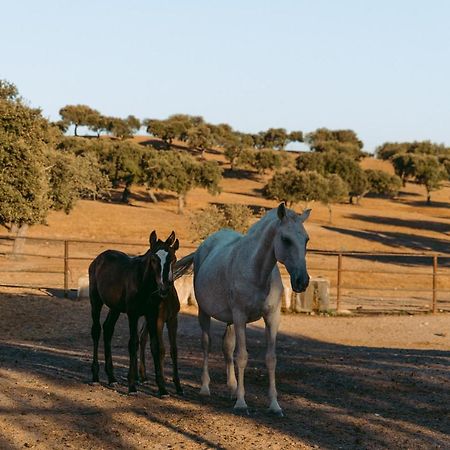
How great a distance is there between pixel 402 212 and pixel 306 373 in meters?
70.1

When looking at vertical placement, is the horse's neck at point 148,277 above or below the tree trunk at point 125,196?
below

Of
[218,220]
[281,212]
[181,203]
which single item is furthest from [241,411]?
[181,203]

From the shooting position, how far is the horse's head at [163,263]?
8.20 m

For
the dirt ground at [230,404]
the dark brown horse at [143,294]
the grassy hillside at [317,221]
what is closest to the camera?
the dirt ground at [230,404]

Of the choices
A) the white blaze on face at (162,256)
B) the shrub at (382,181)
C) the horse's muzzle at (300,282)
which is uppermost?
the shrub at (382,181)

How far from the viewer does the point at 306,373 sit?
10.7 metres

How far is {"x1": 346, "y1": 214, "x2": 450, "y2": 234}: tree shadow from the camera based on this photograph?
218 feet

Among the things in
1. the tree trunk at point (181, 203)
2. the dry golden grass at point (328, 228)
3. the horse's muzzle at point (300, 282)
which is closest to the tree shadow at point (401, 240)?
the dry golden grass at point (328, 228)

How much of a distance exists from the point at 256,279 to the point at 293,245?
770 millimetres

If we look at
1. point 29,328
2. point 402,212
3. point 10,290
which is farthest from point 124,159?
point 29,328

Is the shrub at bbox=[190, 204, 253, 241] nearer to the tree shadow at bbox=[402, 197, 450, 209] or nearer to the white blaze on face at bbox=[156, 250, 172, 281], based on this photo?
the white blaze on face at bbox=[156, 250, 172, 281]

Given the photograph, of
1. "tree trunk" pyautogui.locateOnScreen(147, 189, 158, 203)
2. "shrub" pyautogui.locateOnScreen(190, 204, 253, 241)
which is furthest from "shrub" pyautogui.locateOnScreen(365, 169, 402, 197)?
"shrub" pyautogui.locateOnScreen(190, 204, 253, 241)

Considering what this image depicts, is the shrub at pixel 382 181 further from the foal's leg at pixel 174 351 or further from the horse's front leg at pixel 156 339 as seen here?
the horse's front leg at pixel 156 339

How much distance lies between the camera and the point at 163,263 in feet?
27.3
